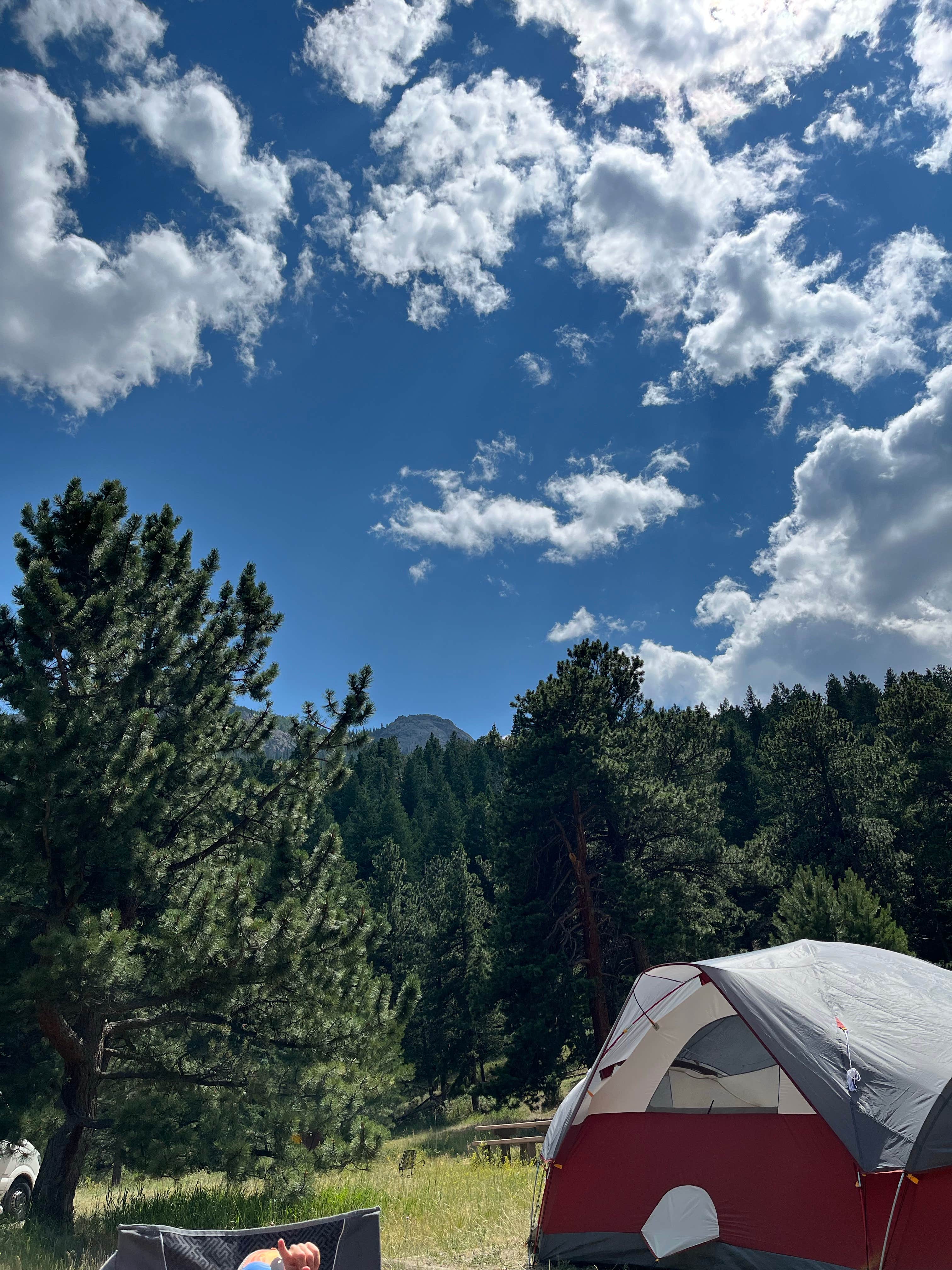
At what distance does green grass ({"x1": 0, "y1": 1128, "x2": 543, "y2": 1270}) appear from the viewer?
6652 mm

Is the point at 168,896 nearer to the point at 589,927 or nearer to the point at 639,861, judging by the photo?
the point at 589,927

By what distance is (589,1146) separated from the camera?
261 inches

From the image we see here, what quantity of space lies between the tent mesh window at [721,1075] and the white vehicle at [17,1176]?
771 cm

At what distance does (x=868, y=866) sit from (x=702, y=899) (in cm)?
836

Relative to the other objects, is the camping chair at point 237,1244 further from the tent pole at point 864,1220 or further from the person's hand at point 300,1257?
the tent pole at point 864,1220

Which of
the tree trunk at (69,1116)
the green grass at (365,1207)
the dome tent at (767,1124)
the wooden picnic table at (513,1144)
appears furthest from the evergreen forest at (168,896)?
the dome tent at (767,1124)

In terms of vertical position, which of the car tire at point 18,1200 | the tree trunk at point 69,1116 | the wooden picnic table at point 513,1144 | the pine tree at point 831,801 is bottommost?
the wooden picnic table at point 513,1144

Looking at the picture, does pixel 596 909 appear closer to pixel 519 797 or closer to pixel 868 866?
Result: pixel 519 797

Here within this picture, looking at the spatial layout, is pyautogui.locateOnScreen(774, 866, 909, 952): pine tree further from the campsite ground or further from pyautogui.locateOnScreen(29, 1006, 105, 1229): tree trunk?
pyautogui.locateOnScreen(29, 1006, 105, 1229): tree trunk

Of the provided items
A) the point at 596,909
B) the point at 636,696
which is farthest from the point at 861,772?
the point at 596,909

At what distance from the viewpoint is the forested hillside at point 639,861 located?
2244cm

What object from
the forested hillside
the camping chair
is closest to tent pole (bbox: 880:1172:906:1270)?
the camping chair

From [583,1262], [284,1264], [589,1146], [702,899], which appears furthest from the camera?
[702,899]

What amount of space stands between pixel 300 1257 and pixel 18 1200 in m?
9.34
